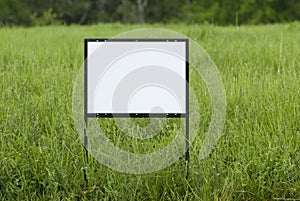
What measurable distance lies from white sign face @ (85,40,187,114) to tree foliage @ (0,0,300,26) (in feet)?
58.2

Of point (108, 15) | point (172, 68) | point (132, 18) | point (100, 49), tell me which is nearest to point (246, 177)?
point (172, 68)

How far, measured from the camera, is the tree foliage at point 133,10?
805 inches

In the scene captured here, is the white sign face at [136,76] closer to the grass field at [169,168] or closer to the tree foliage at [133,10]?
the grass field at [169,168]

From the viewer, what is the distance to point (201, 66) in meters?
4.14

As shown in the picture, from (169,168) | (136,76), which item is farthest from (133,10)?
(169,168)

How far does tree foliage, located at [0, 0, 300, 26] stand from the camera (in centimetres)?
2045

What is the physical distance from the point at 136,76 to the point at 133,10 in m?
19.6

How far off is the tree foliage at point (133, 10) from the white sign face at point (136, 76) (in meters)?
17.7

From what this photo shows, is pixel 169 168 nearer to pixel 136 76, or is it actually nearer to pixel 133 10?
pixel 136 76

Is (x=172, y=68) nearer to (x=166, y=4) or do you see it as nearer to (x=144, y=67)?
(x=144, y=67)

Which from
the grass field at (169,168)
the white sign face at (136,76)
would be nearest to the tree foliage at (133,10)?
the grass field at (169,168)

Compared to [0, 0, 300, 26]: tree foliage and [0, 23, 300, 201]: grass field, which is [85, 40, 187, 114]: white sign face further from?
[0, 0, 300, 26]: tree foliage

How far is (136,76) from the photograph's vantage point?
7.43ft

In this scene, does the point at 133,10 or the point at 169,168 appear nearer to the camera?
the point at 169,168
